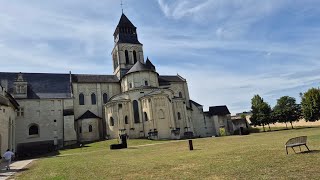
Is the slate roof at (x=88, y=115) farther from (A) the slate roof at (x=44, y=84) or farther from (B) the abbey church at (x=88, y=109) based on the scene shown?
(A) the slate roof at (x=44, y=84)

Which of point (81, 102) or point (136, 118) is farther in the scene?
point (81, 102)

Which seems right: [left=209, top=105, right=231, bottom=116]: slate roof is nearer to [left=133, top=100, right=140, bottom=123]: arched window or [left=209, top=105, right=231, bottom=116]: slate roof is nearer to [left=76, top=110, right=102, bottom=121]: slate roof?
[left=133, top=100, right=140, bottom=123]: arched window

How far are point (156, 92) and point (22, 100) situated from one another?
25.0 metres

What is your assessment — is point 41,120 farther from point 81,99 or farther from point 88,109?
point 88,109

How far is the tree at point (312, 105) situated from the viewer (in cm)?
5406

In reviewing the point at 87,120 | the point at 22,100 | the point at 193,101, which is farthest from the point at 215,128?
the point at 22,100

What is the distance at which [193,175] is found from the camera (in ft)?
31.7

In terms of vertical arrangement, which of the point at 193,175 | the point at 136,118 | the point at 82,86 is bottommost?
the point at 193,175

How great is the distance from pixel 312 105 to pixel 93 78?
48.2 m

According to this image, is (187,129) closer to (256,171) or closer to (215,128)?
(215,128)

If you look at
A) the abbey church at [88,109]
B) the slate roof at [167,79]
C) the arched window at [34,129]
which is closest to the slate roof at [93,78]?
the abbey church at [88,109]

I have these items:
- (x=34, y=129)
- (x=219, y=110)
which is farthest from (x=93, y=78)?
(x=219, y=110)

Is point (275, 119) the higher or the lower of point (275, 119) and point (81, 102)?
the lower

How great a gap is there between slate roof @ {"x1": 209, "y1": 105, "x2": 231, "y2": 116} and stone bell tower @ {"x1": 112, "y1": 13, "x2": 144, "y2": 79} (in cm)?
2160
